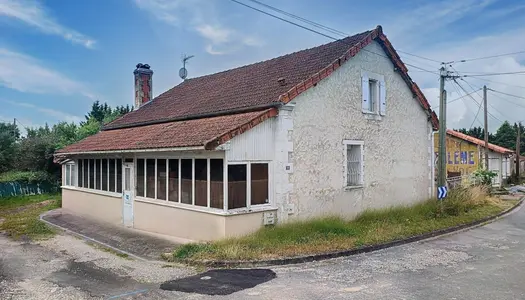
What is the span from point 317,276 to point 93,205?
39.1 feet

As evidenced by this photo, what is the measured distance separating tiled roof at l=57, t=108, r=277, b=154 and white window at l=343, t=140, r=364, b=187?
12.8 ft

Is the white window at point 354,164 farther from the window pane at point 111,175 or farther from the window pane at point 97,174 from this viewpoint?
the window pane at point 97,174

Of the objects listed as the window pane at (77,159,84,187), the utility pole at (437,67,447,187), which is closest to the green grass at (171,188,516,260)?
the utility pole at (437,67,447,187)

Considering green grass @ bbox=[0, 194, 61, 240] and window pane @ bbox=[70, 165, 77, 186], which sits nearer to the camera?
green grass @ bbox=[0, 194, 61, 240]

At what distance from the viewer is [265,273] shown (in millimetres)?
8289

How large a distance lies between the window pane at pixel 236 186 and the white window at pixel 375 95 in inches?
235

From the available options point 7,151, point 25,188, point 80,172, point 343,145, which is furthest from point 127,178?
point 7,151

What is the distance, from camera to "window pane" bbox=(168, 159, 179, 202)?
1174 cm

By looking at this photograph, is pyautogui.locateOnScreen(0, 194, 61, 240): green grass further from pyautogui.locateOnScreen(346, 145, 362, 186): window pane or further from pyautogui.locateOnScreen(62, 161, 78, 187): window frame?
pyautogui.locateOnScreen(346, 145, 362, 186): window pane

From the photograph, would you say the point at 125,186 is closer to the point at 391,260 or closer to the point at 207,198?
the point at 207,198

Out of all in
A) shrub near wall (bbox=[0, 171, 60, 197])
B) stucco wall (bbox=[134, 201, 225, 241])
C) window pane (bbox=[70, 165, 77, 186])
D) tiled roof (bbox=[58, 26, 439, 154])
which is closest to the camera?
stucco wall (bbox=[134, 201, 225, 241])

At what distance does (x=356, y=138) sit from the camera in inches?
539

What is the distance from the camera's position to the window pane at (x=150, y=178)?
12867 millimetres


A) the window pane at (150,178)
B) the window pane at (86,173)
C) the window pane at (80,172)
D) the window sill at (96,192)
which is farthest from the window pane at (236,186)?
the window pane at (80,172)
